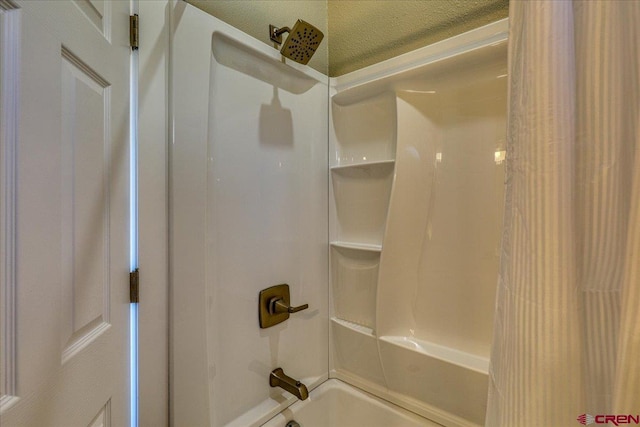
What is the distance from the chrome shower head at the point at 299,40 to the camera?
3.50 feet

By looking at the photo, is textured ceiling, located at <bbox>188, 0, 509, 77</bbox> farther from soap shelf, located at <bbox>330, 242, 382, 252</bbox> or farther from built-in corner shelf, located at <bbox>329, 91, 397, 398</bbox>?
soap shelf, located at <bbox>330, 242, 382, 252</bbox>

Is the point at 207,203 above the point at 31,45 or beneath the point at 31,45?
beneath

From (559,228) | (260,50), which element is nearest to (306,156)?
(260,50)

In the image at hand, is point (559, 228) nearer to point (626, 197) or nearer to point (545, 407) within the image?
point (626, 197)

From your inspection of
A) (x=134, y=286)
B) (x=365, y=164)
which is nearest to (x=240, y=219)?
(x=134, y=286)

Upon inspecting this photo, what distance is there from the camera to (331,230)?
1438mm

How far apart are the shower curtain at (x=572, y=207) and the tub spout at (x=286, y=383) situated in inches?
31.2

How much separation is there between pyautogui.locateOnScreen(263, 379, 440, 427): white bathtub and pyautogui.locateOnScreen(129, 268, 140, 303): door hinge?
0.73m

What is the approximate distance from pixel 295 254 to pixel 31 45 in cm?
102

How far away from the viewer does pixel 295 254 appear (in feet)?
4.17

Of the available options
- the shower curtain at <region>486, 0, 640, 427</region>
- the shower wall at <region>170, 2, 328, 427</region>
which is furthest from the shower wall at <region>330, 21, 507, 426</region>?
the shower curtain at <region>486, 0, 640, 427</region>

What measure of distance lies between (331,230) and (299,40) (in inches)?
34.6

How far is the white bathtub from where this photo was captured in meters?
1.14

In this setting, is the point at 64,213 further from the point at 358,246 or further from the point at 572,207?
the point at 358,246
